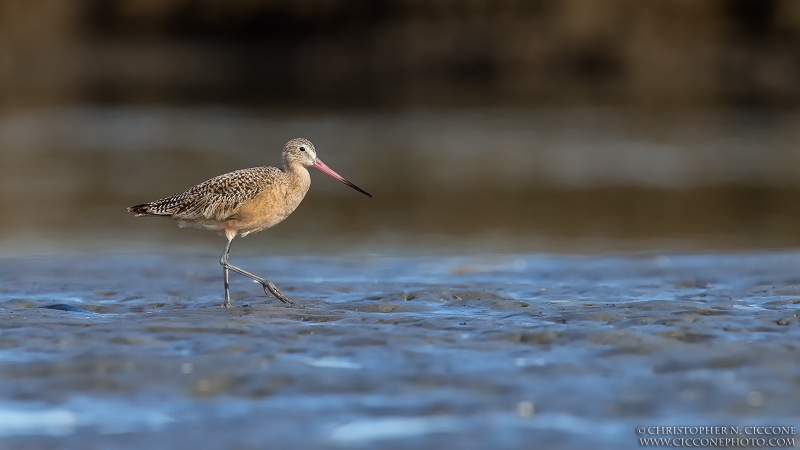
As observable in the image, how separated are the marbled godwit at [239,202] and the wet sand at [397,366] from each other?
23.4 inches

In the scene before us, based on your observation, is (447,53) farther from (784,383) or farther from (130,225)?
(784,383)

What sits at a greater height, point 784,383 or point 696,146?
point 696,146

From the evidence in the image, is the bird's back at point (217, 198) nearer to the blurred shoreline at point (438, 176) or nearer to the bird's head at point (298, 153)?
the bird's head at point (298, 153)

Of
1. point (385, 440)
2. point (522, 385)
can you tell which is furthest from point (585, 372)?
point (385, 440)

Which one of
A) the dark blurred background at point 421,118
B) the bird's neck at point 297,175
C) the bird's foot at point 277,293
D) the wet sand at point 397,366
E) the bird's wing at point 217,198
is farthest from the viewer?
the dark blurred background at point 421,118

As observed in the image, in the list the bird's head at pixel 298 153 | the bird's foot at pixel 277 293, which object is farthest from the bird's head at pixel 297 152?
the bird's foot at pixel 277 293

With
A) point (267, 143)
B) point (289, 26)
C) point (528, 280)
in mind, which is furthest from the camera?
point (289, 26)

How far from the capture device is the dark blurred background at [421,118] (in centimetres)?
1457

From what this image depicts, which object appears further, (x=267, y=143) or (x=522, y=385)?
(x=267, y=143)

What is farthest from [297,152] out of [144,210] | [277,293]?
[277,293]

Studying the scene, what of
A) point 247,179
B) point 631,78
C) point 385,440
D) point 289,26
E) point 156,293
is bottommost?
point 385,440

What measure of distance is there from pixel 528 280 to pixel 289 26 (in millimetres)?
32314

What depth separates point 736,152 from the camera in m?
20.8

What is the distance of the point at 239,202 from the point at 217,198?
19cm
